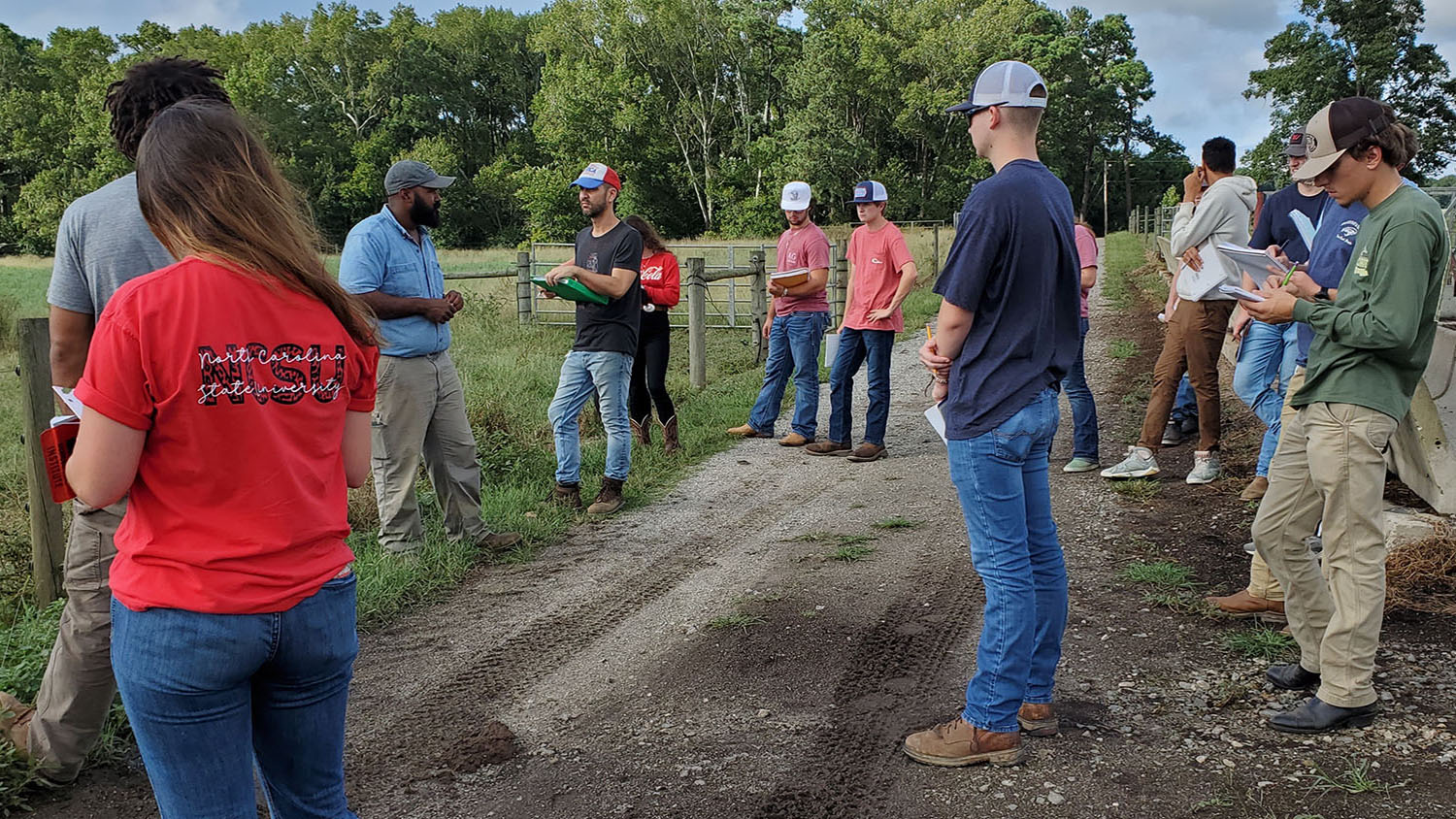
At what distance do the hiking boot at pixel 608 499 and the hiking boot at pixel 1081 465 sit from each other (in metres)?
3.02

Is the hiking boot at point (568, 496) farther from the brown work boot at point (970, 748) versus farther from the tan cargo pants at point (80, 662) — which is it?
the brown work boot at point (970, 748)

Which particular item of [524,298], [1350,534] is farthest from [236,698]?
[524,298]

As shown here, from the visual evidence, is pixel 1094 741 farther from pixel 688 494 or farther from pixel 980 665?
pixel 688 494

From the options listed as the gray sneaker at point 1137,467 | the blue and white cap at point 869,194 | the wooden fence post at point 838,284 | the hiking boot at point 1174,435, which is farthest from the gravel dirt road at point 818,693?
the wooden fence post at point 838,284

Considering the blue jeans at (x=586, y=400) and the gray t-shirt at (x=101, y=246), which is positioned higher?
the gray t-shirt at (x=101, y=246)

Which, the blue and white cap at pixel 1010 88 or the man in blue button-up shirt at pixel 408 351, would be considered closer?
the blue and white cap at pixel 1010 88

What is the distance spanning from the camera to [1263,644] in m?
4.24

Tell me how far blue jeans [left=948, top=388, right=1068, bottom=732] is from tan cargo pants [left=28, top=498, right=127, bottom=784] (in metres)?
2.50

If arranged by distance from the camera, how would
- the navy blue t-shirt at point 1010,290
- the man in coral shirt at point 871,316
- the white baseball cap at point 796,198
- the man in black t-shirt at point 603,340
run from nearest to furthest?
the navy blue t-shirt at point 1010,290, the man in black t-shirt at point 603,340, the man in coral shirt at point 871,316, the white baseball cap at point 796,198

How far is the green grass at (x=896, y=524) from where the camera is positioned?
20.3 feet

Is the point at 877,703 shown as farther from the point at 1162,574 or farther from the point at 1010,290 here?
the point at 1162,574

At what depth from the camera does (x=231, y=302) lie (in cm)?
188

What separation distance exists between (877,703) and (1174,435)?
5.02 meters

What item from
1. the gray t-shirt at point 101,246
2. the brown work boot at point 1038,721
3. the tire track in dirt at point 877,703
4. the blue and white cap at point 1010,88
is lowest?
the tire track in dirt at point 877,703
